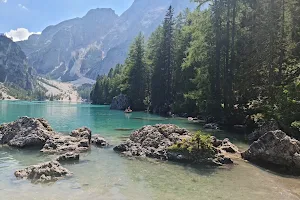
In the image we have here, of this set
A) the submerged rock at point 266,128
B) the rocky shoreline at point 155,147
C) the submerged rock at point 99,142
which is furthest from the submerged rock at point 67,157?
the submerged rock at point 266,128

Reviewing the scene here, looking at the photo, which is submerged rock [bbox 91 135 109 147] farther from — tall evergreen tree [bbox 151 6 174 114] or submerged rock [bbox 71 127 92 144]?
tall evergreen tree [bbox 151 6 174 114]

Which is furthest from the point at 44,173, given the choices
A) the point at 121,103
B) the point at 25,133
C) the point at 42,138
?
the point at 121,103

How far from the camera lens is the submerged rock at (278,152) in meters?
15.7

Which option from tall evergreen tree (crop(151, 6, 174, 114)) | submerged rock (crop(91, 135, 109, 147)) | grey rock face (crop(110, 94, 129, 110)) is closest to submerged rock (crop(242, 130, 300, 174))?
submerged rock (crop(91, 135, 109, 147))

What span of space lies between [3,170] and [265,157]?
45.5ft

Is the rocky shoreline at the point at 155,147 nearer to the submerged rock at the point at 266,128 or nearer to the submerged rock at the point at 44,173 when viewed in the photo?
the submerged rock at the point at 44,173

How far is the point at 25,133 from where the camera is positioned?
23.0m

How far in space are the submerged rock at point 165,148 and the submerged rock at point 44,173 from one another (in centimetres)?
583

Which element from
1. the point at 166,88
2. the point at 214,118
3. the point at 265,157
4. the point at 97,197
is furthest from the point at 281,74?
the point at 166,88

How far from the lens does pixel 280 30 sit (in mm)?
32219

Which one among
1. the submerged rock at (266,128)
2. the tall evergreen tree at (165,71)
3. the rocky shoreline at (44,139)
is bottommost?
the rocky shoreline at (44,139)

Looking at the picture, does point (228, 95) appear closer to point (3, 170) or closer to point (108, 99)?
point (3, 170)

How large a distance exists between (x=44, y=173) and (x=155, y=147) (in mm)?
8011

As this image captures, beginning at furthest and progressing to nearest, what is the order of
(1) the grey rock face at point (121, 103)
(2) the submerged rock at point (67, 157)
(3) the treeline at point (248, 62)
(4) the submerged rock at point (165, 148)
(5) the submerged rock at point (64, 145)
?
1. (1) the grey rock face at point (121, 103)
2. (3) the treeline at point (248, 62)
3. (5) the submerged rock at point (64, 145)
4. (4) the submerged rock at point (165, 148)
5. (2) the submerged rock at point (67, 157)
